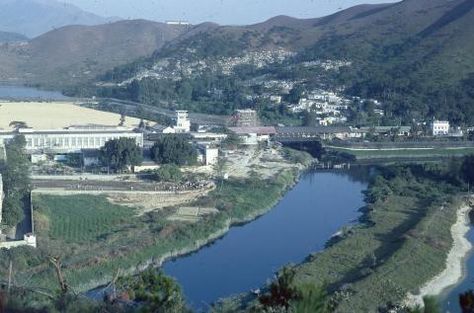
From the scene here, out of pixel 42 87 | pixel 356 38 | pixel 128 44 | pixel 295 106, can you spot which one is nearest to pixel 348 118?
pixel 295 106

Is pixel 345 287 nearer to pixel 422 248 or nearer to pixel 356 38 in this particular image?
pixel 422 248

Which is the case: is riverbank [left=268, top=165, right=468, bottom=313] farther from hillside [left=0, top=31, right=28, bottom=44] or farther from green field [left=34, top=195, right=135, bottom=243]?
hillside [left=0, top=31, right=28, bottom=44]

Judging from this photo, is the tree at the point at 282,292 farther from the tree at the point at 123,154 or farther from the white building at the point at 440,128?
the white building at the point at 440,128

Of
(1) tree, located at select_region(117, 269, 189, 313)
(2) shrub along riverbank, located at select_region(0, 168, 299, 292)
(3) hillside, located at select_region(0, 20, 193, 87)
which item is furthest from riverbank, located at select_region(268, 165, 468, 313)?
(3) hillside, located at select_region(0, 20, 193, 87)

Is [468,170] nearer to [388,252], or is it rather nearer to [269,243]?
[269,243]

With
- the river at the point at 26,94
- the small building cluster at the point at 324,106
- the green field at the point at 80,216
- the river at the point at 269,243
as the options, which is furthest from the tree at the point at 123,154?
the river at the point at 26,94

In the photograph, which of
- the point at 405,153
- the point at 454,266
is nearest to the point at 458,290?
the point at 454,266

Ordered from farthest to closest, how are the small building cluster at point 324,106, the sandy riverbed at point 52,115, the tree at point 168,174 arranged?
the small building cluster at point 324,106 → the sandy riverbed at point 52,115 → the tree at point 168,174
